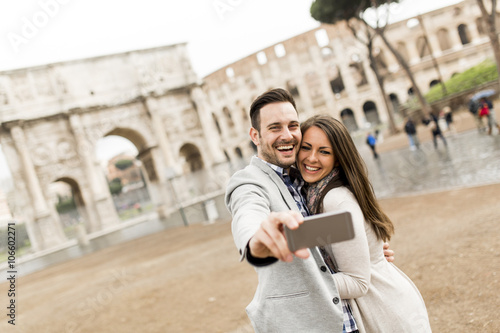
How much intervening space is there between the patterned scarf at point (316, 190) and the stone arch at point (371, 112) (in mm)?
42349

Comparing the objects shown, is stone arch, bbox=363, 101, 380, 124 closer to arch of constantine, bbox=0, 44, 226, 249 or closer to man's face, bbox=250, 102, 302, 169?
arch of constantine, bbox=0, 44, 226, 249

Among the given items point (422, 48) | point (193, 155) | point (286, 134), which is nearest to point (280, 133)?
point (286, 134)

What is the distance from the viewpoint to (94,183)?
21.7 meters

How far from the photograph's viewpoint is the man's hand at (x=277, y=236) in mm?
990

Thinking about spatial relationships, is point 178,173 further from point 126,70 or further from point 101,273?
point 101,273

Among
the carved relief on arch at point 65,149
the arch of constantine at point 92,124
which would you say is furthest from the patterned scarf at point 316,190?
the carved relief on arch at point 65,149

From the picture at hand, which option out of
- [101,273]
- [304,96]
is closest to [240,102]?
[304,96]

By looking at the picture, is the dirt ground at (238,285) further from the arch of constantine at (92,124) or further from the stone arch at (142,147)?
A: the stone arch at (142,147)

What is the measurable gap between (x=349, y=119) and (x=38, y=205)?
1264 inches

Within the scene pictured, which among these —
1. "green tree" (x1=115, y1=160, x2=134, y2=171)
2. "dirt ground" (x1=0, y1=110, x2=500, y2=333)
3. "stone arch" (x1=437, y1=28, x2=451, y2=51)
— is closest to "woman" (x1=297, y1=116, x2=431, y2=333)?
"dirt ground" (x1=0, y1=110, x2=500, y2=333)

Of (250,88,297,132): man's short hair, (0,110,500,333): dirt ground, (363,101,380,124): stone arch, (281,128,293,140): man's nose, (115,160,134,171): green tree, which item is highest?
(115,160,134,171): green tree

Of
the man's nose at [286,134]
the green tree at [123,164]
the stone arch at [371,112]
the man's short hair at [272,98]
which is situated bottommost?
the stone arch at [371,112]

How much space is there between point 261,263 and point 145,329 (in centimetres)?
455

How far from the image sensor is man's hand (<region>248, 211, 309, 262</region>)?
39.0 inches
